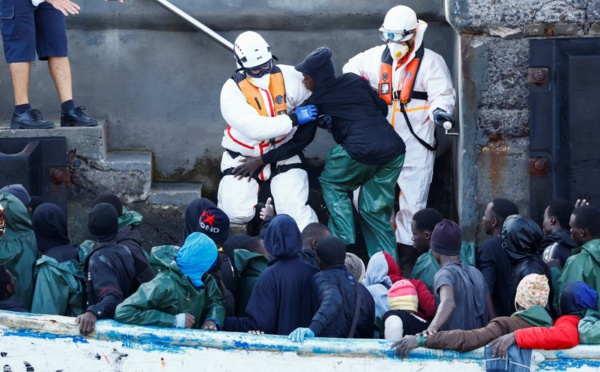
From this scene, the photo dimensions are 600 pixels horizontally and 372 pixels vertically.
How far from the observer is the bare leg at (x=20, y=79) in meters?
8.92

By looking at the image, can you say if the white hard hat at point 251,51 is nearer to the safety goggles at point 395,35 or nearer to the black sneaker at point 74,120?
the safety goggles at point 395,35

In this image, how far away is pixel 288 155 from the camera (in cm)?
884

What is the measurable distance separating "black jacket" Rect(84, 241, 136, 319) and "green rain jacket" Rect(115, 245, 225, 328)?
0.13 metres

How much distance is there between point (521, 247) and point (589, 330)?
864 mm

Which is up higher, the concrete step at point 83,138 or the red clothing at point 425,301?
the concrete step at point 83,138

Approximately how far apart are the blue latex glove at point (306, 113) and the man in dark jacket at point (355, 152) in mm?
75

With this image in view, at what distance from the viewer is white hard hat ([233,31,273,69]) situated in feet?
A: 28.1

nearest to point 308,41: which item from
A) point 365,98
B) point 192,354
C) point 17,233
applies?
point 365,98

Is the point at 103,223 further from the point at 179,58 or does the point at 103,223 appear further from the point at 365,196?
the point at 179,58

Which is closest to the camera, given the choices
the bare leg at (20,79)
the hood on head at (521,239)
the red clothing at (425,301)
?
the red clothing at (425,301)

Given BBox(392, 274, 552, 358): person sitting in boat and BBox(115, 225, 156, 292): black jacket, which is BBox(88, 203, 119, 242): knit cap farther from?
BBox(392, 274, 552, 358): person sitting in boat

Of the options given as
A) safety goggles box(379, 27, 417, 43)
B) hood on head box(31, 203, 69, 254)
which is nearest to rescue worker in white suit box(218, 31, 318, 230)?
safety goggles box(379, 27, 417, 43)

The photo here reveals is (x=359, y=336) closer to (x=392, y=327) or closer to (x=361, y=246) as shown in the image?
(x=392, y=327)

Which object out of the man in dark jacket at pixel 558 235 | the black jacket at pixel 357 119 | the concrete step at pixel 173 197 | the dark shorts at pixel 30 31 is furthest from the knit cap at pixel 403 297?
the dark shorts at pixel 30 31
